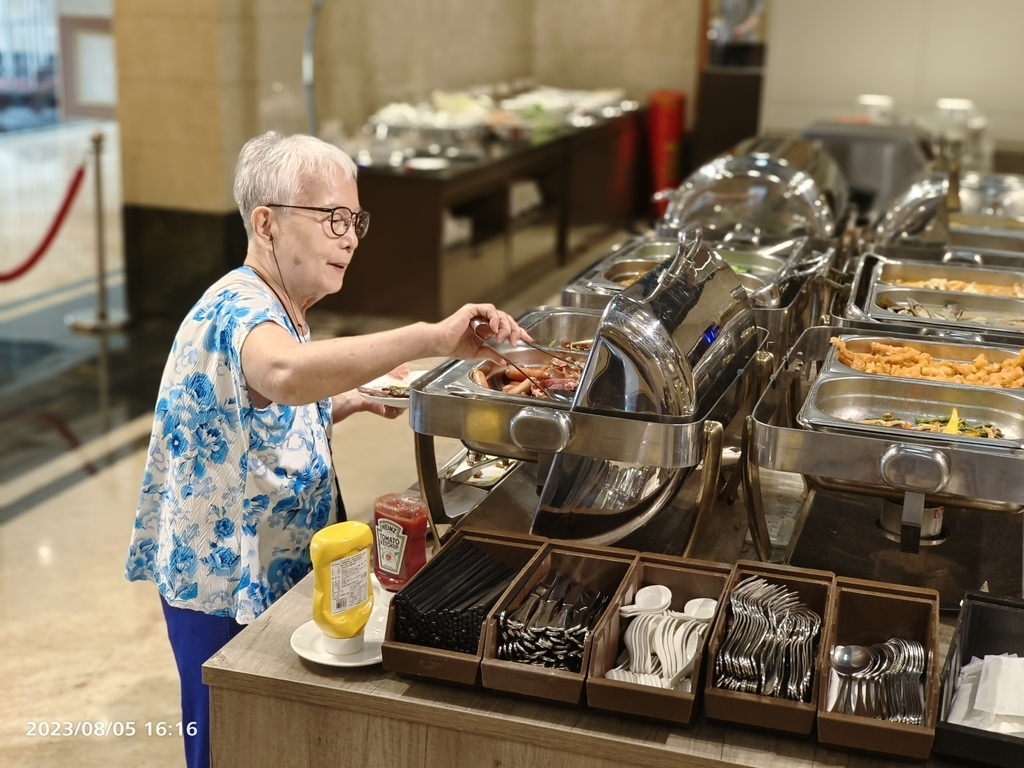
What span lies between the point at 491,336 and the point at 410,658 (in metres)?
0.55

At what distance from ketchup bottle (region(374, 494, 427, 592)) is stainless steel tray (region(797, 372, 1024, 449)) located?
Answer: 2.42 feet

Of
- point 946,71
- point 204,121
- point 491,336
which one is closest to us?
point 491,336

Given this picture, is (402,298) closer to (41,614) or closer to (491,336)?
(41,614)

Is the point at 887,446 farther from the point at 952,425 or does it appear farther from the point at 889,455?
the point at 952,425

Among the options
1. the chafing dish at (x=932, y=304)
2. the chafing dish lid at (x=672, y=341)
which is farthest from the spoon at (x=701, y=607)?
the chafing dish at (x=932, y=304)

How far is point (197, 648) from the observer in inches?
86.7

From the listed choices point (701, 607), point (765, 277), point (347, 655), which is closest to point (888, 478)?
point (701, 607)

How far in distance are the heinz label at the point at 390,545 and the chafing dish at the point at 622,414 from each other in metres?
0.15

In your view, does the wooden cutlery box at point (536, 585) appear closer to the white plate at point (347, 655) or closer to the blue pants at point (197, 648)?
the white plate at point (347, 655)

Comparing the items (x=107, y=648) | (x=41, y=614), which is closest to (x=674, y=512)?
(x=107, y=648)

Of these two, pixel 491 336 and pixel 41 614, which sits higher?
pixel 491 336

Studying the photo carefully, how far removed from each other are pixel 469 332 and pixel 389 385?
0.55 metres

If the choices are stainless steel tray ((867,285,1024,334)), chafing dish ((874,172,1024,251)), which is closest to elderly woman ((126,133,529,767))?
stainless steel tray ((867,285,1024,334))

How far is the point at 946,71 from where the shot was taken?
823 cm
